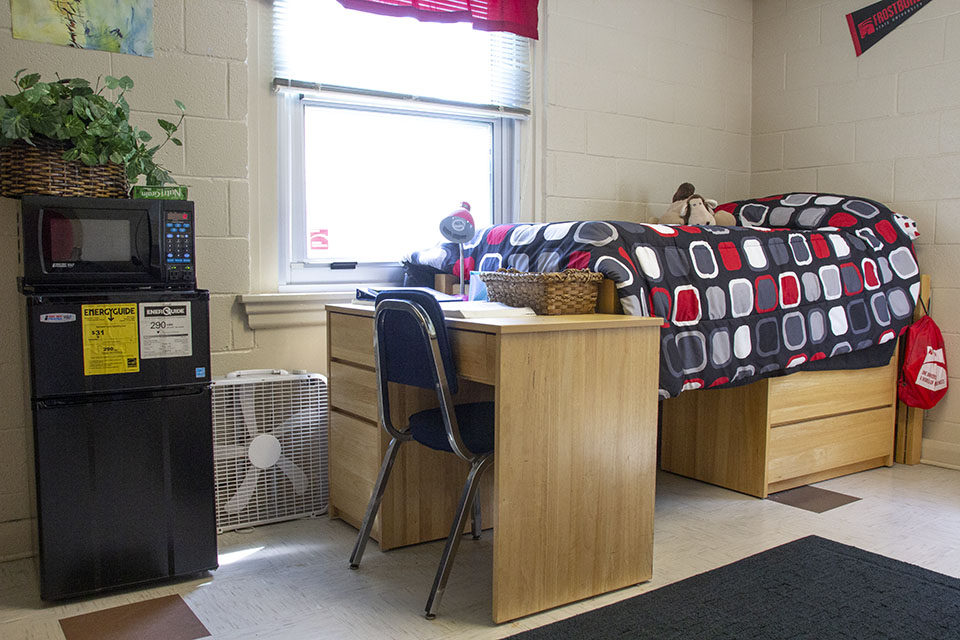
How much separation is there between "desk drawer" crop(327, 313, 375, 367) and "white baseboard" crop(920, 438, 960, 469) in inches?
95.8

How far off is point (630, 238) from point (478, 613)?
45.2 inches

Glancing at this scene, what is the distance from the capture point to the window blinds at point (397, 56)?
9.00 feet

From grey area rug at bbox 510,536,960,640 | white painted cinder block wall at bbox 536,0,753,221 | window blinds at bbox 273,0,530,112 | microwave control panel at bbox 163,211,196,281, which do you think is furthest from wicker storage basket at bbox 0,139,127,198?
white painted cinder block wall at bbox 536,0,753,221

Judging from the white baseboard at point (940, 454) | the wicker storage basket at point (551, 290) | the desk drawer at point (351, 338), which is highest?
the wicker storage basket at point (551, 290)

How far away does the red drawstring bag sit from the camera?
126 inches

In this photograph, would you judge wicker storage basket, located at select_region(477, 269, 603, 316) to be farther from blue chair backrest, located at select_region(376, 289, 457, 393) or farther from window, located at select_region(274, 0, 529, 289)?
window, located at select_region(274, 0, 529, 289)

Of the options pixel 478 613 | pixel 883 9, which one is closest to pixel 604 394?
pixel 478 613

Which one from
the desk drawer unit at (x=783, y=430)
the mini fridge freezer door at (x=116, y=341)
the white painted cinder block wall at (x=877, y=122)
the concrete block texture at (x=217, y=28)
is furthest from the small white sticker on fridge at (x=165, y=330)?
the white painted cinder block wall at (x=877, y=122)

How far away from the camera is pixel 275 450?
2.54 metres

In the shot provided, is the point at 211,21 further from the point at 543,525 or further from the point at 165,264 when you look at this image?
the point at 543,525

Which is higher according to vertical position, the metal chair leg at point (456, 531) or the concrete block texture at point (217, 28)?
the concrete block texture at point (217, 28)

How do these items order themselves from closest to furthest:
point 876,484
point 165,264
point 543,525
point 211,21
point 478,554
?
1. point 543,525
2. point 165,264
3. point 478,554
4. point 211,21
5. point 876,484

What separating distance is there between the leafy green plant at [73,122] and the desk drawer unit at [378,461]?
31.0 inches

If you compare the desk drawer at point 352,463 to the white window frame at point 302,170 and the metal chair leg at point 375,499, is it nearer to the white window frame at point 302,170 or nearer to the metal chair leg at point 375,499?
the metal chair leg at point 375,499
